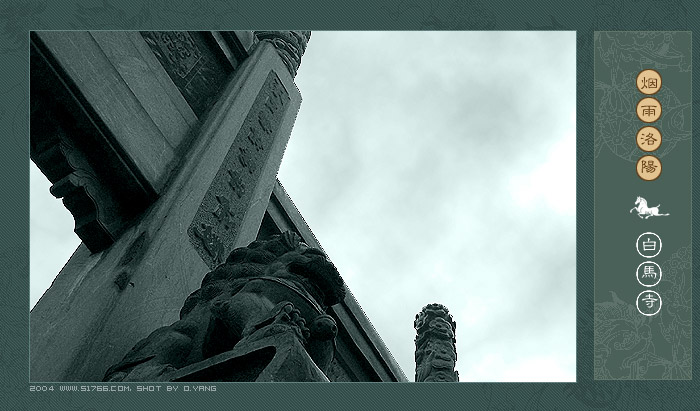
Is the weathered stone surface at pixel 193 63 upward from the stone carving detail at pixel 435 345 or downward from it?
upward

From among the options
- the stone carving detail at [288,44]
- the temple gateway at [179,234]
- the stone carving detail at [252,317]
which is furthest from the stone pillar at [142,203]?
the stone carving detail at [288,44]

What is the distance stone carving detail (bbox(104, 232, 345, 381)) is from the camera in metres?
3.23

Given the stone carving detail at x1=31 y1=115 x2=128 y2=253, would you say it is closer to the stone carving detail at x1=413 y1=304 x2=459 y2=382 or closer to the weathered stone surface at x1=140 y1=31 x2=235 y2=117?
the weathered stone surface at x1=140 y1=31 x2=235 y2=117

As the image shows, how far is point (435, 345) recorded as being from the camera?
20.7 feet

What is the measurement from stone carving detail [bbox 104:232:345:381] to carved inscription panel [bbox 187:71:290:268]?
1.22 metres

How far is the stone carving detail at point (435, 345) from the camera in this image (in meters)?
A: 6.06

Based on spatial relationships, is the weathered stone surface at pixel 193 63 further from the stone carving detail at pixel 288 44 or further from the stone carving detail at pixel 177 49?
the stone carving detail at pixel 288 44

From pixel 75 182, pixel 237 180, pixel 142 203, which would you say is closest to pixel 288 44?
pixel 237 180

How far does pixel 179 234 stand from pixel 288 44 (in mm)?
3660

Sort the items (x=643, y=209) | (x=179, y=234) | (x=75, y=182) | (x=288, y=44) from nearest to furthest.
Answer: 1. (x=643, y=209)
2. (x=75, y=182)
3. (x=179, y=234)
4. (x=288, y=44)

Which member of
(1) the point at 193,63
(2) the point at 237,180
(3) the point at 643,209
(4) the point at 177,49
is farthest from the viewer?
(1) the point at 193,63

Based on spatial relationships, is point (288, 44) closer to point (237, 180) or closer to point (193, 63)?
point (193, 63)

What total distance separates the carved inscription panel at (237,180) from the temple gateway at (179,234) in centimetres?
1

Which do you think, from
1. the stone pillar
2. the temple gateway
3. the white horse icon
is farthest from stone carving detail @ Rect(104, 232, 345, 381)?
the white horse icon
